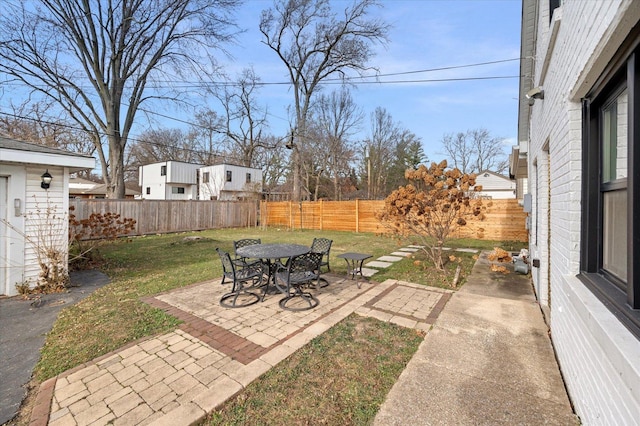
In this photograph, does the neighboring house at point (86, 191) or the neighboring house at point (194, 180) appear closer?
the neighboring house at point (86, 191)

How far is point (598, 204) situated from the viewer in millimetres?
1826

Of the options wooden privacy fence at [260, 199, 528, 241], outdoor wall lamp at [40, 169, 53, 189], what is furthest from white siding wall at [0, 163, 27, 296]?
wooden privacy fence at [260, 199, 528, 241]

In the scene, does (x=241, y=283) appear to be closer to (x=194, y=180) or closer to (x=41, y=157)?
(x=41, y=157)

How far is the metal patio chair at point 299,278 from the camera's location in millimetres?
4172

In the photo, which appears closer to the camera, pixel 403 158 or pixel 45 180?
pixel 45 180

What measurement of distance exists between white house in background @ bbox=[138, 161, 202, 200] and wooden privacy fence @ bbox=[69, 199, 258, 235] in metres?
15.9

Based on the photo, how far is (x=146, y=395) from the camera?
2.29m

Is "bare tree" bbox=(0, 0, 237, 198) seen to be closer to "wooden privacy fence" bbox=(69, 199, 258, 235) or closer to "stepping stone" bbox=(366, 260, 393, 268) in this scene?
"wooden privacy fence" bbox=(69, 199, 258, 235)

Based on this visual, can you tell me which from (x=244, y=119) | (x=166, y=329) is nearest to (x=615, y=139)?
(x=166, y=329)

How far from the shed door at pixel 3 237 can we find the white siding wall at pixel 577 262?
25.0 ft

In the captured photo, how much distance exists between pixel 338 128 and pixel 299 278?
25.3 meters

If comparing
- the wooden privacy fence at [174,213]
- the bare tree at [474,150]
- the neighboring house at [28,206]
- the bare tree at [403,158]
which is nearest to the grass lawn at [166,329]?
the neighboring house at [28,206]

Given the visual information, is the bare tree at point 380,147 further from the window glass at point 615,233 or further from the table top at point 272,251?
the window glass at point 615,233

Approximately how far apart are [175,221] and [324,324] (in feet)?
47.8
